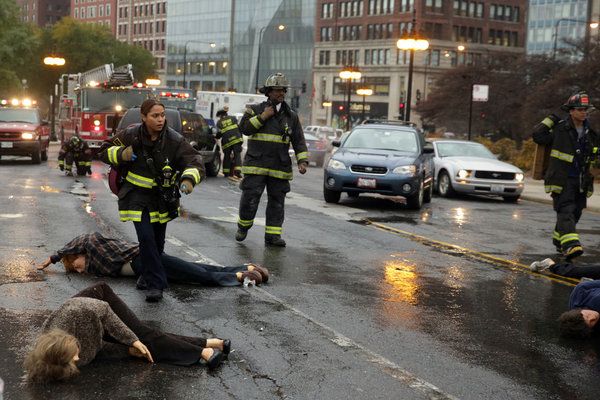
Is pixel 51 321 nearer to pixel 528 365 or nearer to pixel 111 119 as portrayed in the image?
pixel 528 365

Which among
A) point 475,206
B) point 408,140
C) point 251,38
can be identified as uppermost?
point 251,38

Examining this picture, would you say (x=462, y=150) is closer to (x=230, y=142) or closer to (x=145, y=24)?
(x=230, y=142)

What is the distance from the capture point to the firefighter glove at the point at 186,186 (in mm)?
7793

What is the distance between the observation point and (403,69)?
111 m

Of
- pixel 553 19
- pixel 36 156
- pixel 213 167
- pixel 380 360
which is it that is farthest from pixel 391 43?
pixel 380 360

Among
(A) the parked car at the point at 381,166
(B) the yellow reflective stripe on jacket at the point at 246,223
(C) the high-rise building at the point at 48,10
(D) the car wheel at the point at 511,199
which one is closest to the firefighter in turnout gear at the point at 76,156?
(A) the parked car at the point at 381,166

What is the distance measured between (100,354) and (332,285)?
3.57 metres

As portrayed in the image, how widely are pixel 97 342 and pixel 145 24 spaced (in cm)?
15675

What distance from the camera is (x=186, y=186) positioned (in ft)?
25.6

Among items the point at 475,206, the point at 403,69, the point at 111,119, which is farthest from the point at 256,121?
the point at 403,69

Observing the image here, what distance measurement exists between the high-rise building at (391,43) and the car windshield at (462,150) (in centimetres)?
8135

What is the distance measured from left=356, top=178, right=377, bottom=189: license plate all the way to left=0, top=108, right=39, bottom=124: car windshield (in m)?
16.7

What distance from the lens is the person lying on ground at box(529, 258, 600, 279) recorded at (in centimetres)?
950

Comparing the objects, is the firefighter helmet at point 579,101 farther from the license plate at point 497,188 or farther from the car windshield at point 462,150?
the car windshield at point 462,150
